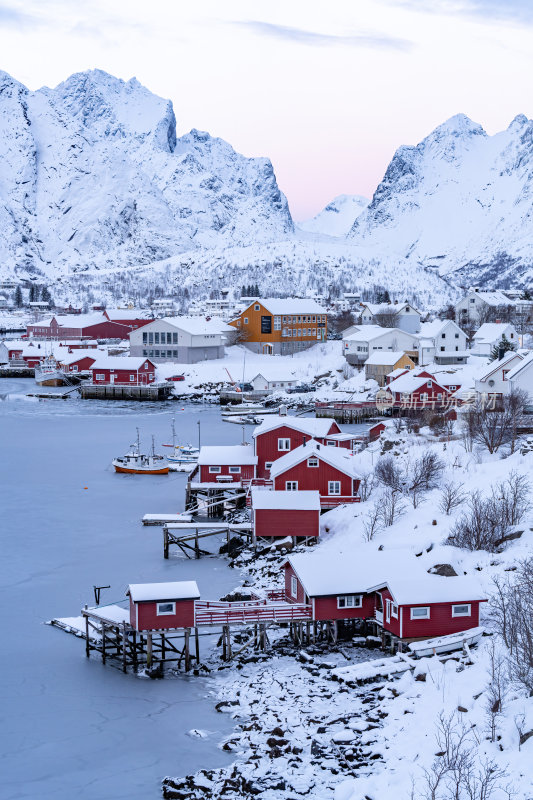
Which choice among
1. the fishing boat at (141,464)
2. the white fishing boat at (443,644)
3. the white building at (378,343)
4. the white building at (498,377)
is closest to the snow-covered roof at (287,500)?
the white fishing boat at (443,644)

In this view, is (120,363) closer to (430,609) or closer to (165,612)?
(165,612)

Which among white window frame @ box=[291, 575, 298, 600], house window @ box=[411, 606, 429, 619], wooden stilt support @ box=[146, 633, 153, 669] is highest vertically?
house window @ box=[411, 606, 429, 619]

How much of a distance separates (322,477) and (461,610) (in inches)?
489

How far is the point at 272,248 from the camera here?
577ft

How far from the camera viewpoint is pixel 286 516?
30016 millimetres

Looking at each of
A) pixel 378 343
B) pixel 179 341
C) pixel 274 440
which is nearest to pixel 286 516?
pixel 274 440

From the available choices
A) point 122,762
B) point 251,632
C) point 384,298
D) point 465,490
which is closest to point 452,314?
point 384,298

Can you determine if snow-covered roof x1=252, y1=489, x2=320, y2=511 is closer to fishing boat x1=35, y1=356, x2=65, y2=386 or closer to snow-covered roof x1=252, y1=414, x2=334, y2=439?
snow-covered roof x1=252, y1=414, x2=334, y2=439

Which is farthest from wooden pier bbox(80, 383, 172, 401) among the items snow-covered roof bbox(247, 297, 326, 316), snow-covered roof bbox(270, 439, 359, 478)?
snow-covered roof bbox(270, 439, 359, 478)

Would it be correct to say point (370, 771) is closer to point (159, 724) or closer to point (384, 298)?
point (159, 724)

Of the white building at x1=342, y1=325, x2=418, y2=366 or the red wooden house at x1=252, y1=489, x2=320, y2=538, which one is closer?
the red wooden house at x1=252, y1=489, x2=320, y2=538

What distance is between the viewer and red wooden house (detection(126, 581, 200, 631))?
70.3ft

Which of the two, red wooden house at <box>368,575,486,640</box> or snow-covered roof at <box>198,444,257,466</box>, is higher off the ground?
snow-covered roof at <box>198,444,257,466</box>

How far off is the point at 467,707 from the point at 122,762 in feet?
20.0
